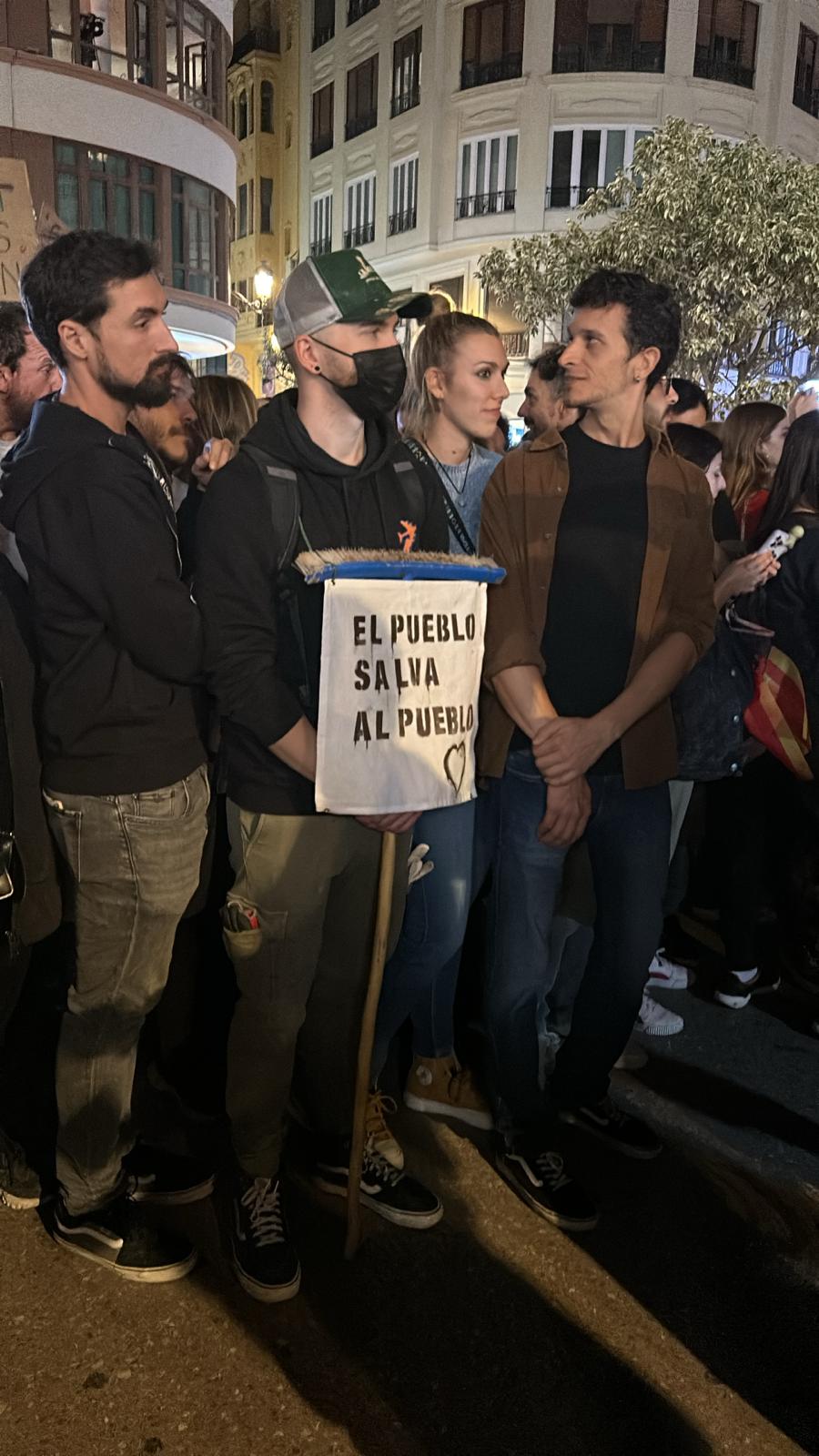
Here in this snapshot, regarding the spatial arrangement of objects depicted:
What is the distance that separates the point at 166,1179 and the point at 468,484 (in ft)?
7.24

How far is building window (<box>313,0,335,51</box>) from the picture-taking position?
4062 centimetres

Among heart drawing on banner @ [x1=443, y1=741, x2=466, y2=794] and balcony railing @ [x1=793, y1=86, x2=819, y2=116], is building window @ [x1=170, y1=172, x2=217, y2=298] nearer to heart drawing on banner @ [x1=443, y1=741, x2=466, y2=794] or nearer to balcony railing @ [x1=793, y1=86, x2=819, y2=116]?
balcony railing @ [x1=793, y1=86, x2=819, y2=116]

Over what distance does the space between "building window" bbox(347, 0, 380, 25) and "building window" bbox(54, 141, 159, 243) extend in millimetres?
21629

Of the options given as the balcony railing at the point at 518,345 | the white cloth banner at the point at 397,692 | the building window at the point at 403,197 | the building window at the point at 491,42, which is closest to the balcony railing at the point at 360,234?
the building window at the point at 403,197

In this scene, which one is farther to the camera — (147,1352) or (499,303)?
(499,303)

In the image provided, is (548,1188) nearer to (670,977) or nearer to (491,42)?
(670,977)

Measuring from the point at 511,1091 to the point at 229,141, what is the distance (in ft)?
83.5

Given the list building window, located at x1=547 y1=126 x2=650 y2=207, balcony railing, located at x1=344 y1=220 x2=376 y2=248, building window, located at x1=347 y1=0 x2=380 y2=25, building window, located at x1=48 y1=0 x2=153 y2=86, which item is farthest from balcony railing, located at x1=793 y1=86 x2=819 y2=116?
building window, located at x1=48 y1=0 x2=153 y2=86

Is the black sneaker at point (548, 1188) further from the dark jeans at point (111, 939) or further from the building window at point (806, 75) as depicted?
the building window at point (806, 75)

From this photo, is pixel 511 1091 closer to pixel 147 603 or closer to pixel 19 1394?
pixel 19 1394

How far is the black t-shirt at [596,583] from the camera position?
276 centimetres

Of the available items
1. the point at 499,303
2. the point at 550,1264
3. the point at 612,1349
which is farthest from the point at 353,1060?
the point at 499,303

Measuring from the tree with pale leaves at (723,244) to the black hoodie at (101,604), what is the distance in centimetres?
1881

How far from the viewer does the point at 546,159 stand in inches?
1249
